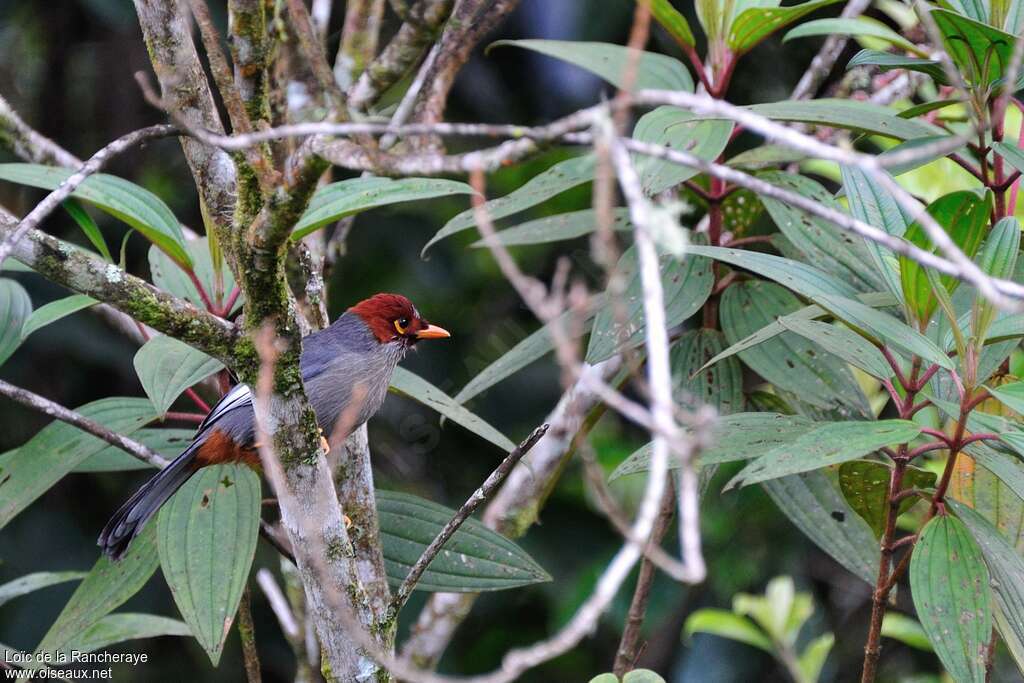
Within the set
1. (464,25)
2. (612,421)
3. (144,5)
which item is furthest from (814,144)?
(612,421)

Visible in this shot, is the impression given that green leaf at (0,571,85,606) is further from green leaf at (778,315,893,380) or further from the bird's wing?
green leaf at (778,315,893,380)

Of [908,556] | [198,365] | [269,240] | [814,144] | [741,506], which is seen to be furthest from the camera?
[741,506]

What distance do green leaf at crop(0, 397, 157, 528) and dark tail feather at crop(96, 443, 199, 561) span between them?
0.55 ft

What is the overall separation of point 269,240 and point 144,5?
2.62 feet

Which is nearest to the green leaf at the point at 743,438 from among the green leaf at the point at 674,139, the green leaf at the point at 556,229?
the green leaf at the point at 674,139

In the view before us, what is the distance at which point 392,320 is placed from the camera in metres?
3.84

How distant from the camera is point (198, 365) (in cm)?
252

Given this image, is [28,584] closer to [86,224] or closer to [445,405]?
[86,224]

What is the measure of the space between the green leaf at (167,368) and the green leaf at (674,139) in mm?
1077

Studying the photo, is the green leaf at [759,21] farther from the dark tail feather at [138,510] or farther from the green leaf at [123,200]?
the dark tail feather at [138,510]

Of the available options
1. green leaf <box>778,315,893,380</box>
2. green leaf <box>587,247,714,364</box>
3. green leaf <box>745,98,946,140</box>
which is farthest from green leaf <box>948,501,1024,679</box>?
green leaf <box>745,98,946,140</box>

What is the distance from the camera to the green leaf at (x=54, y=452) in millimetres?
2498

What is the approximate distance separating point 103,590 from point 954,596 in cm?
189

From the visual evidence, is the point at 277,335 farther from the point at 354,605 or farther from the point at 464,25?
the point at 464,25
